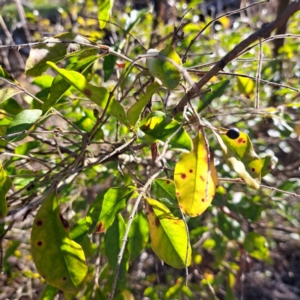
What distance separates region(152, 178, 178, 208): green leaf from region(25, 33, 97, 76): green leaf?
0.28 meters

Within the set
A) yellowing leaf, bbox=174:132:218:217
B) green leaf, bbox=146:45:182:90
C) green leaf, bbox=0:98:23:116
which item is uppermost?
green leaf, bbox=146:45:182:90

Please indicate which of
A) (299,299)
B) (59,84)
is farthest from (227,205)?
(299,299)

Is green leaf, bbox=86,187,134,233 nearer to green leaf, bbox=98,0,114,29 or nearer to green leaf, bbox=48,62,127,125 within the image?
green leaf, bbox=48,62,127,125

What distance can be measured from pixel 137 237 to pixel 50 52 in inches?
16.3

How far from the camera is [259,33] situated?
0.58 metres

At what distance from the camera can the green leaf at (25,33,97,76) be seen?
655 mm

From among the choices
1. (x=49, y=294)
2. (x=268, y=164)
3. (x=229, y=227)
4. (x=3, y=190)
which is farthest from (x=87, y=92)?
(x=229, y=227)

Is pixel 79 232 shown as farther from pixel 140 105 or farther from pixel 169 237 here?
pixel 140 105

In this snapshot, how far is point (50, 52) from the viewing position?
2.21 feet

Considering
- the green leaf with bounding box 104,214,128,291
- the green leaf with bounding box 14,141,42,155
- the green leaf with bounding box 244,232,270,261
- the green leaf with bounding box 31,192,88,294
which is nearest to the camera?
the green leaf with bounding box 31,192,88,294

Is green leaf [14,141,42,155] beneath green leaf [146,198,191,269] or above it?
above

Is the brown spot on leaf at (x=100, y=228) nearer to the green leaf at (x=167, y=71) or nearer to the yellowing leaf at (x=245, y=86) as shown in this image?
the green leaf at (x=167, y=71)

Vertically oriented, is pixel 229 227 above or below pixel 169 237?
below

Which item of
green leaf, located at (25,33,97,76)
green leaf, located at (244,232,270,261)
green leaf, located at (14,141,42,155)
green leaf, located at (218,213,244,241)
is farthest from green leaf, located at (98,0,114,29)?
green leaf, located at (244,232,270,261)
